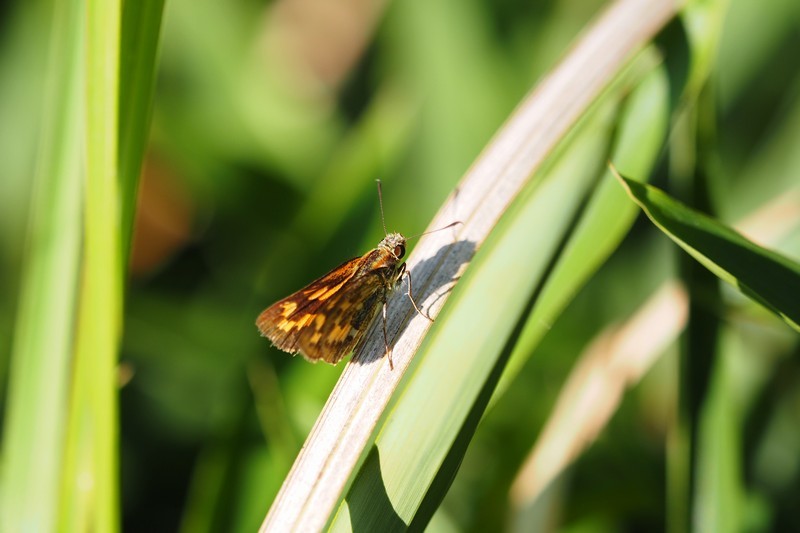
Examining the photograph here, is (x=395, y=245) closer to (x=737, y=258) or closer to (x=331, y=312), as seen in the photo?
(x=331, y=312)

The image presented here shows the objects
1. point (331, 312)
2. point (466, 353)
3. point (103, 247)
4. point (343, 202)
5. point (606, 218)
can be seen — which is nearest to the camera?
point (103, 247)

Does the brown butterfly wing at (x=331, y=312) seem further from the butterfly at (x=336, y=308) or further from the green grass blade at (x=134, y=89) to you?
the green grass blade at (x=134, y=89)

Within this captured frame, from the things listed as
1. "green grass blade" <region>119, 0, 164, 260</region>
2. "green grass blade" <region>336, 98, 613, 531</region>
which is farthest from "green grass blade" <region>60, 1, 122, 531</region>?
"green grass blade" <region>336, 98, 613, 531</region>

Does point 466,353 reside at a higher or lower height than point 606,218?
lower

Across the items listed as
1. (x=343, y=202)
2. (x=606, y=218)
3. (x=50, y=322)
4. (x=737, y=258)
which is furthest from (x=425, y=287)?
(x=343, y=202)

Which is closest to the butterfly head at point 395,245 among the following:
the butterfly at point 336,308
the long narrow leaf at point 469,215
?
the butterfly at point 336,308

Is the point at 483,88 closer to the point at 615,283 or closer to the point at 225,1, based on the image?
the point at 615,283
